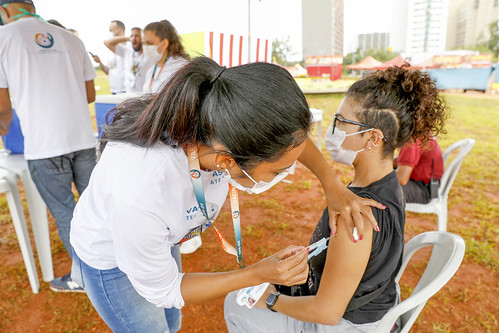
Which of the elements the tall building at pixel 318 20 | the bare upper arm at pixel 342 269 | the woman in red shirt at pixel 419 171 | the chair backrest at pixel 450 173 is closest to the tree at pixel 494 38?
the tall building at pixel 318 20

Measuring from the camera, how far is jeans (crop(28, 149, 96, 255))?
1899 mm

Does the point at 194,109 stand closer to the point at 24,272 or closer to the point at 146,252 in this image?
the point at 146,252

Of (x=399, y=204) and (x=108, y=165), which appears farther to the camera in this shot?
(x=399, y=204)

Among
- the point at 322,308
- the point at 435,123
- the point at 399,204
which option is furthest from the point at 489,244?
the point at 322,308

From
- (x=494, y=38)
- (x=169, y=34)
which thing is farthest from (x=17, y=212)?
(x=494, y=38)

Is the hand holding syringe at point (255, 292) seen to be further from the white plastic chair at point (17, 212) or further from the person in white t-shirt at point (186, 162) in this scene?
the white plastic chair at point (17, 212)

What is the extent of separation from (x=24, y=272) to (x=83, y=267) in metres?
1.87

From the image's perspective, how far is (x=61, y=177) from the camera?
1.94 m

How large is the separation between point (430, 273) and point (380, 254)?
0.34 meters

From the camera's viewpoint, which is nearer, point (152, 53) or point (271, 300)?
point (271, 300)

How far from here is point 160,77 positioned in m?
2.67

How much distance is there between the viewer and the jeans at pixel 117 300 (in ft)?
3.28

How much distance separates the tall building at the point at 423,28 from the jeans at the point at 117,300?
52.5 m

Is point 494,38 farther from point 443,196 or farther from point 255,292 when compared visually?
point 255,292
